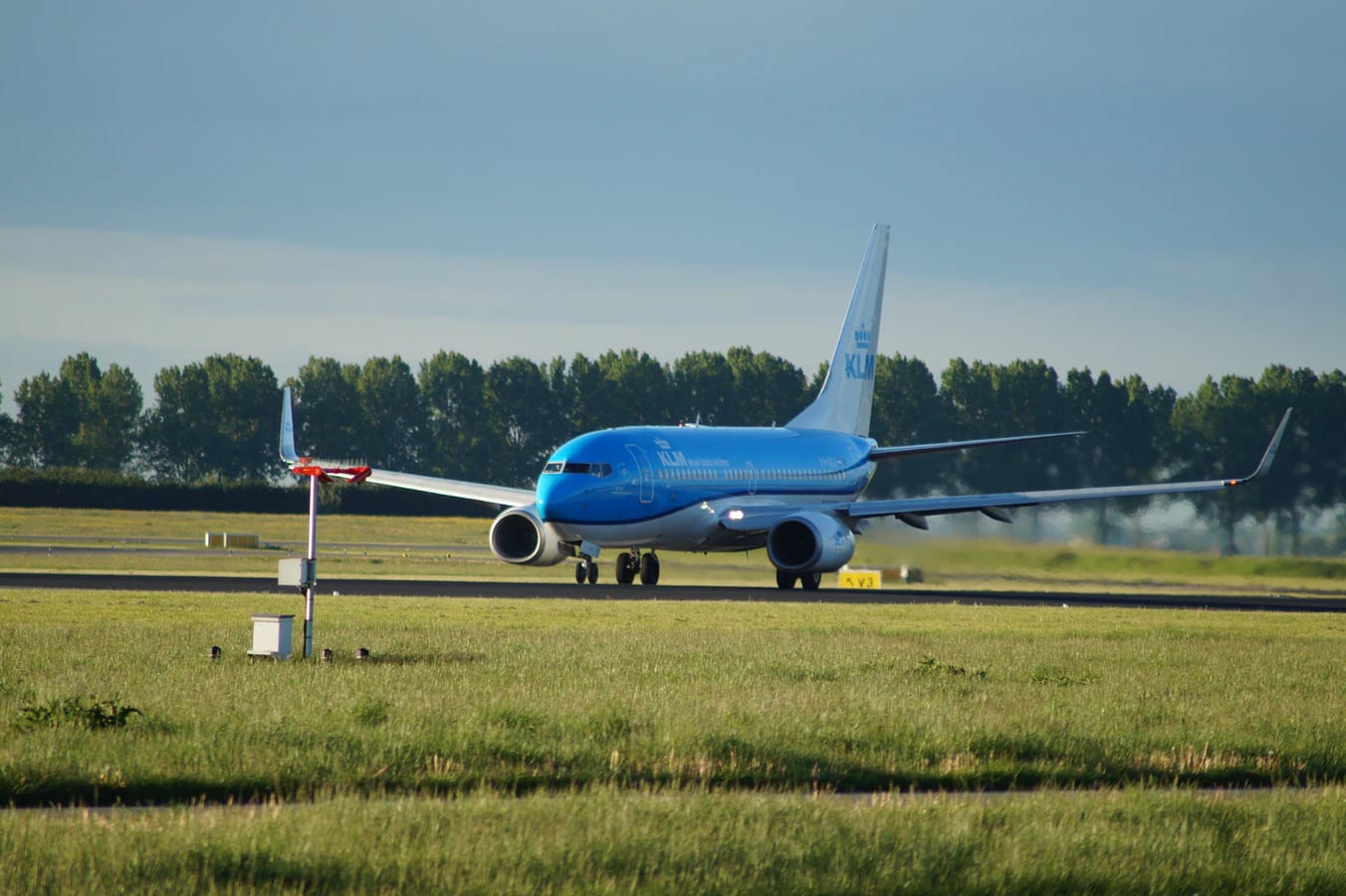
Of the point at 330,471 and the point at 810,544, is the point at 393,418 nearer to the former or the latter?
the point at 810,544

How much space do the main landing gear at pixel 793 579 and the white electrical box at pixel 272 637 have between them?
26.9 meters

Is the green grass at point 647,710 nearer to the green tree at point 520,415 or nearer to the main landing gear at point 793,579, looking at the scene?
the main landing gear at point 793,579

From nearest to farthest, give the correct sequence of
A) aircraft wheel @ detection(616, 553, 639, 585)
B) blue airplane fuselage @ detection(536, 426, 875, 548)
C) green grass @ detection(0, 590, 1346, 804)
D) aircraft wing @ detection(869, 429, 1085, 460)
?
green grass @ detection(0, 590, 1346, 804) < blue airplane fuselage @ detection(536, 426, 875, 548) < aircraft wheel @ detection(616, 553, 639, 585) < aircraft wing @ detection(869, 429, 1085, 460)

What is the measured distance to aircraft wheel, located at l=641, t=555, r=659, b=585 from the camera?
167 ft

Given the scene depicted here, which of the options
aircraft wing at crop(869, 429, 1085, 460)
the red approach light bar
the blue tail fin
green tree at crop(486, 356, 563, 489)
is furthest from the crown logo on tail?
green tree at crop(486, 356, 563, 489)

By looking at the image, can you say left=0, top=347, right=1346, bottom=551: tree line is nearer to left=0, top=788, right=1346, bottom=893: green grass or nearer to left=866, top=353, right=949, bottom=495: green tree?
left=866, top=353, right=949, bottom=495: green tree

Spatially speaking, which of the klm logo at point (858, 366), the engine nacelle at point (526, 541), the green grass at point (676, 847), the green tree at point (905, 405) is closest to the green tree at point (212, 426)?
the green tree at point (905, 405)

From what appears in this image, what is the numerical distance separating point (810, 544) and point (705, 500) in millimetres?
3518

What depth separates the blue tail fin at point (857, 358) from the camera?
202 feet

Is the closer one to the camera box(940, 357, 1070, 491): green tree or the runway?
the runway

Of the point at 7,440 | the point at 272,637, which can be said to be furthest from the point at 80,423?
the point at 272,637

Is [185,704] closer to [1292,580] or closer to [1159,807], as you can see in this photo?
[1159,807]

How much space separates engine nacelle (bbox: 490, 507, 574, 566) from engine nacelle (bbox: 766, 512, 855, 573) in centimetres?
585

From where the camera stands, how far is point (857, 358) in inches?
2489
